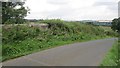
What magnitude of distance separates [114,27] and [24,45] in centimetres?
4882

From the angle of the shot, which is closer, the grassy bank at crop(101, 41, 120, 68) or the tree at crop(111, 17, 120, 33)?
the grassy bank at crop(101, 41, 120, 68)

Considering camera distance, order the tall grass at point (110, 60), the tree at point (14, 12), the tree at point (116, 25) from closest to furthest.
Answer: the tall grass at point (110, 60)
the tree at point (14, 12)
the tree at point (116, 25)

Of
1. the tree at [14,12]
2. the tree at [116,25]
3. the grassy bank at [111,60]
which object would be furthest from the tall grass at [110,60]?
the tree at [116,25]

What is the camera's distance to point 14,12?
24.0 m

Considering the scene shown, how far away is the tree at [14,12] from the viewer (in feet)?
76.4

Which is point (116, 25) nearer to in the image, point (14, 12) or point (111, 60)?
point (14, 12)

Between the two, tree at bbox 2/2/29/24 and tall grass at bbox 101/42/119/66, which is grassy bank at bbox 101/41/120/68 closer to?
tall grass at bbox 101/42/119/66

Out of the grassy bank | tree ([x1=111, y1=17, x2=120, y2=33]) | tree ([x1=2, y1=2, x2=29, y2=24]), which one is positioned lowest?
tree ([x1=111, y1=17, x2=120, y2=33])

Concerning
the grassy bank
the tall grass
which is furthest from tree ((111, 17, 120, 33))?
the tall grass

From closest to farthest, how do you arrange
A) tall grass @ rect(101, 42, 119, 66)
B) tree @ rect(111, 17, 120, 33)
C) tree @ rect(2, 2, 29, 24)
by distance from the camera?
1. tall grass @ rect(101, 42, 119, 66)
2. tree @ rect(2, 2, 29, 24)
3. tree @ rect(111, 17, 120, 33)

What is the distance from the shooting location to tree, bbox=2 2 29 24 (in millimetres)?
23281

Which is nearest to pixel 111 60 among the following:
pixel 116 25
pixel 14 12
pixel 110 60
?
pixel 110 60

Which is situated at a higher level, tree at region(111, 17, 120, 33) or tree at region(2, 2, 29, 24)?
tree at region(2, 2, 29, 24)

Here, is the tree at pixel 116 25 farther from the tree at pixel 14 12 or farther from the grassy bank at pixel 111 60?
the grassy bank at pixel 111 60
